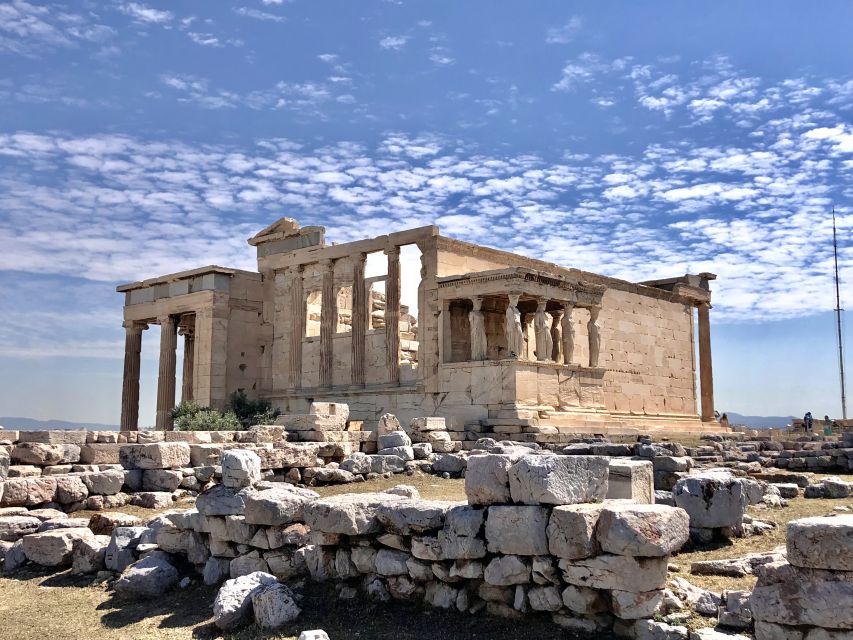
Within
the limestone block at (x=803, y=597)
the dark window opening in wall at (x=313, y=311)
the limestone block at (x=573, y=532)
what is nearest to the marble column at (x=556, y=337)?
the dark window opening in wall at (x=313, y=311)

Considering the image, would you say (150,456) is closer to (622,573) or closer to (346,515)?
(346,515)

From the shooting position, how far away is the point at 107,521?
35.2ft

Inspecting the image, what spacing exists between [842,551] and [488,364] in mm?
17313

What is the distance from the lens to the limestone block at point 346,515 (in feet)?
26.0

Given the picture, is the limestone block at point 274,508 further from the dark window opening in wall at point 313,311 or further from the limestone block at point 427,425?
the dark window opening in wall at point 313,311

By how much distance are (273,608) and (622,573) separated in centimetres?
304

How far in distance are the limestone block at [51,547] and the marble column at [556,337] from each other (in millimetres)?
17936

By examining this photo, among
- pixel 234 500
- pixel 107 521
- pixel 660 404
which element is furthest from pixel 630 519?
pixel 660 404

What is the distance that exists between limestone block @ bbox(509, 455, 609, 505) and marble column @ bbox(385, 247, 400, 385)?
1828 cm

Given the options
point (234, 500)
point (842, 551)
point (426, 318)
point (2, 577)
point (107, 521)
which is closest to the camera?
point (842, 551)

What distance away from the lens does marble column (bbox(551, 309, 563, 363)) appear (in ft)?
86.0

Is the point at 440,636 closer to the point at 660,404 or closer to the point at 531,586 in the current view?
the point at 531,586

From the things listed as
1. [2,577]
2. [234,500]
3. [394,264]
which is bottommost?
[2,577]

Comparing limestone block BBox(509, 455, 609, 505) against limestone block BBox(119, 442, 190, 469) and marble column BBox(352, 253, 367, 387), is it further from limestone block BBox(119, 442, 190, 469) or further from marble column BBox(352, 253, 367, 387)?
marble column BBox(352, 253, 367, 387)
